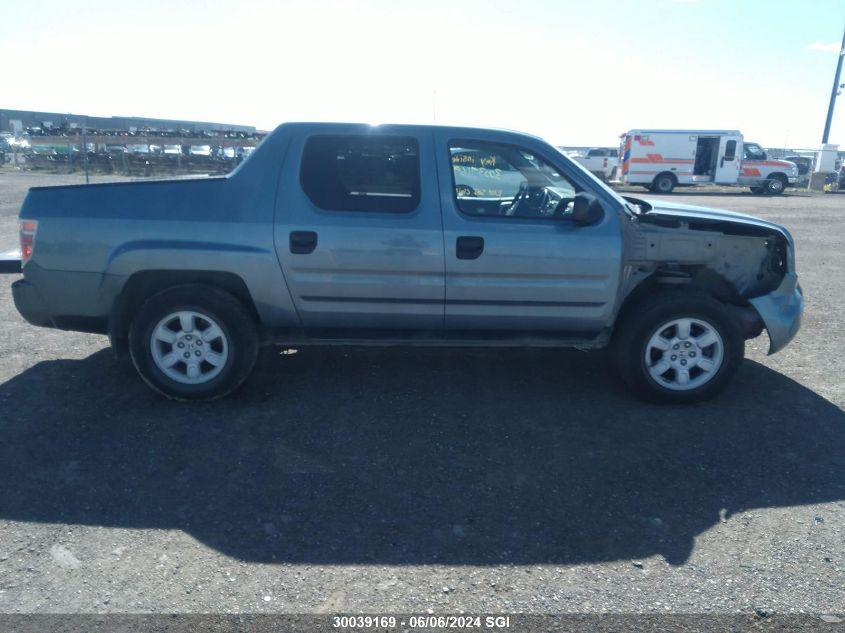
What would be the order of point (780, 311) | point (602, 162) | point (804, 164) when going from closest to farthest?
point (780, 311) < point (602, 162) < point (804, 164)

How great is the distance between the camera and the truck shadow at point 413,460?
364cm

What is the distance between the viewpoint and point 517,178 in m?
5.38

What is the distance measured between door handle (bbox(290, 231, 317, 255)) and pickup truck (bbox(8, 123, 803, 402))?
0.6 inches

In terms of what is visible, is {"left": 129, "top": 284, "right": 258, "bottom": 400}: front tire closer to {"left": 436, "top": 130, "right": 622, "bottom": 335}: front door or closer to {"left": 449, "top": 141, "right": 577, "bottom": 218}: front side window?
{"left": 436, "top": 130, "right": 622, "bottom": 335}: front door

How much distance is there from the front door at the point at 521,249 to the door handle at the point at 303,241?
88 centimetres

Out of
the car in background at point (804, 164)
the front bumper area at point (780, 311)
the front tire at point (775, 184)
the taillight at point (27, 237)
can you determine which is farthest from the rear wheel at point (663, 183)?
the taillight at point (27, 237)

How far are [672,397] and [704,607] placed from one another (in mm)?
2343

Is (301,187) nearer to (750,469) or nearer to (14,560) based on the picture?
(14,560)

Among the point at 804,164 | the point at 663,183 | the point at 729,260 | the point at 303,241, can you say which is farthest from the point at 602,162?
the point at 303,241

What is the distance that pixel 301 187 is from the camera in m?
5.12

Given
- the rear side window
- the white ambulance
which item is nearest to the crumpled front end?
the rear side window

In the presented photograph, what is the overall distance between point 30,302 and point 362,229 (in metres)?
2.31

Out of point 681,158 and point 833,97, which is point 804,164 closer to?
point 833,97

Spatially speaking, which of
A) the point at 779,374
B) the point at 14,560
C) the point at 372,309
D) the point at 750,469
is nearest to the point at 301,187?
the point at 372,309
